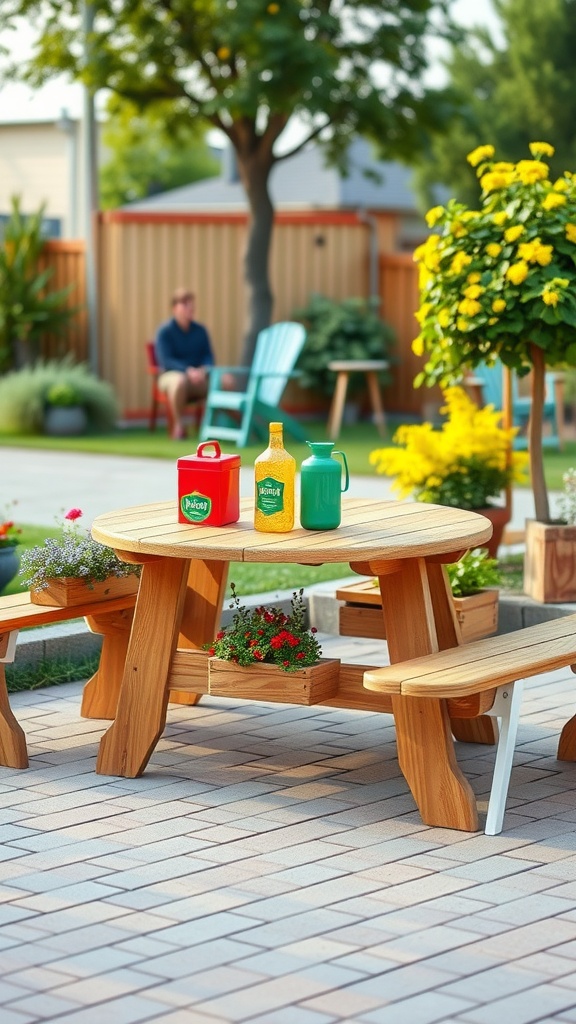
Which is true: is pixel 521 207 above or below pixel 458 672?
above

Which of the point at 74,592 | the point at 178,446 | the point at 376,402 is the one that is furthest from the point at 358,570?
the point at 376,402

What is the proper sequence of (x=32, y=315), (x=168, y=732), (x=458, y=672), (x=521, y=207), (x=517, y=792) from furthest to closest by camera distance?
1. (x=32, y=315)
2. (x=521, y=207)
3. (x=168, y=732)
4. (x=517, y=792)
5. (x=458, y=672)

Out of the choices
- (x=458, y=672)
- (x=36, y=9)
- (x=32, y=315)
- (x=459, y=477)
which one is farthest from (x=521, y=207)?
(x=36, y=9)

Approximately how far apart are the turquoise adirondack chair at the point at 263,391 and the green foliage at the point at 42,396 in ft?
3.56

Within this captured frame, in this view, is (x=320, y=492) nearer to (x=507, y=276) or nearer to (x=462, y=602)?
(x=462, y=602)

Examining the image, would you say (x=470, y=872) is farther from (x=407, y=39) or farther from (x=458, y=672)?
(x=407, y=39)

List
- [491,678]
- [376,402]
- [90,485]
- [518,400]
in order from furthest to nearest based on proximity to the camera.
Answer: [376,402] → [518,400] → [90,485] → [491,678]

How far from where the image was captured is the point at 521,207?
21.5ft

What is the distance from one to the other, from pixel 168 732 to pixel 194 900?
5.09 feet

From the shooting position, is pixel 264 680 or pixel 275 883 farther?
pixel 264 680

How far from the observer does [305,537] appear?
4469 mm

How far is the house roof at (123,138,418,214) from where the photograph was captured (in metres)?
31.0

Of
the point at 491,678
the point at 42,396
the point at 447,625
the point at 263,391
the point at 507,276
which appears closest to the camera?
the point at 491,678

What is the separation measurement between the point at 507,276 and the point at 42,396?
342 inches
